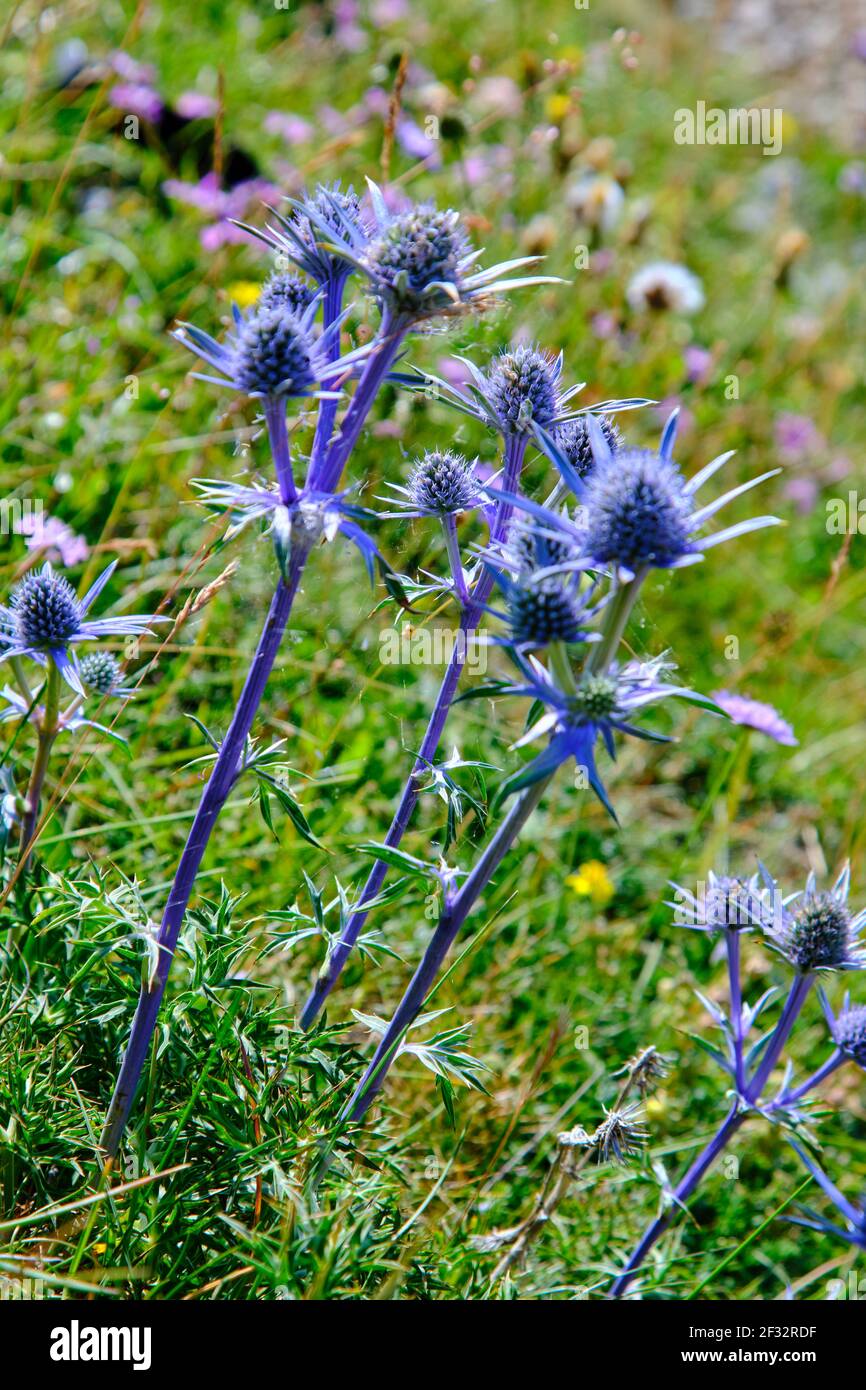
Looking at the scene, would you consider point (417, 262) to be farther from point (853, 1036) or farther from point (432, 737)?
point (853, 1036)

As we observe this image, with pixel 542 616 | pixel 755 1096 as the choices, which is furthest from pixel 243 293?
pixel 755 1096

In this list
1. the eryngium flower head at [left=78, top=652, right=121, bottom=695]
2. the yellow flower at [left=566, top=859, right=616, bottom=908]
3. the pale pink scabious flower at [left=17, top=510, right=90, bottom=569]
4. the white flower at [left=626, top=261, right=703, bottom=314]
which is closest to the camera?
the eryngium flower head at [left=78, top=652, right=121, bottom=695]

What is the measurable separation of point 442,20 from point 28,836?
6.28 m

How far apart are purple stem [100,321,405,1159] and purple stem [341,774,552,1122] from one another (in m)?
0.35

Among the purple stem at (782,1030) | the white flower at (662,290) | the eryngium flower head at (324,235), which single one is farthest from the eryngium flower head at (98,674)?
the white flower at (662,290)

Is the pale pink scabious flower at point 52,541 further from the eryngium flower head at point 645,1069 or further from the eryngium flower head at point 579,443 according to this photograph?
the eryngium flower head at point 645,1069

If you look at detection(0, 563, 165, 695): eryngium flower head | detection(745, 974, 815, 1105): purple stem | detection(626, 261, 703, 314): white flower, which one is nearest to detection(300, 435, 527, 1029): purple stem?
detection(0, 563, 165, 695): eryngium flower head

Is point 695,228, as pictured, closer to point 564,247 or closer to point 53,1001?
point 564,247

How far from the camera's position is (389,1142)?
212cm

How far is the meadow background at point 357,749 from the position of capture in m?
1.86

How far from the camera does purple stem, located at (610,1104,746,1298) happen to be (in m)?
1.93

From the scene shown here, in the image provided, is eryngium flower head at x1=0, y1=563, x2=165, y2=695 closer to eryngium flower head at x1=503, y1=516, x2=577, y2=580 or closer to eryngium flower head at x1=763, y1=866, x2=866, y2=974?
eryngium flower head at x1=503, y1=516, x2=577, y2=580

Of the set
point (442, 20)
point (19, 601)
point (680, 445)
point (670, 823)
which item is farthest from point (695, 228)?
point (19, 601)
